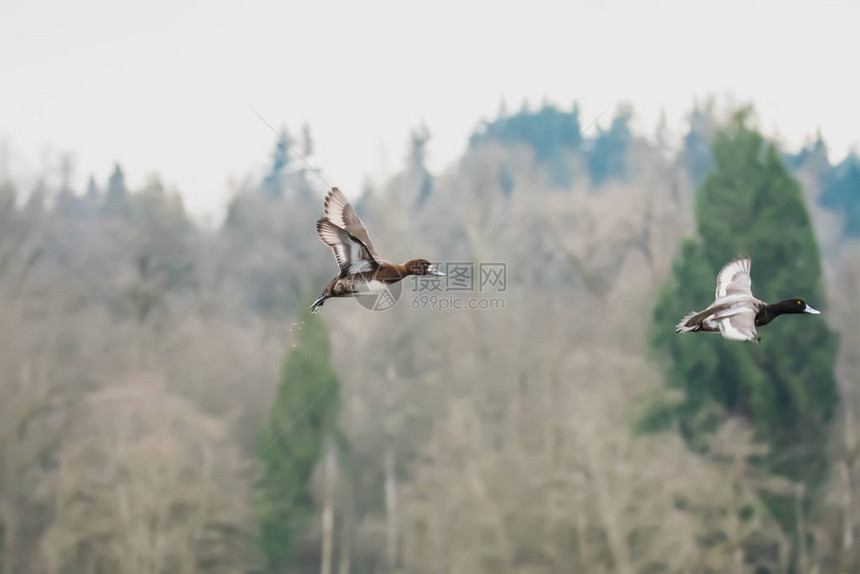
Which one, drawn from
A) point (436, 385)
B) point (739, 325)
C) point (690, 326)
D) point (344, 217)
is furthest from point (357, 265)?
point (436, 385)

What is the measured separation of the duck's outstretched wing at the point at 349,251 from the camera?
3.77 m

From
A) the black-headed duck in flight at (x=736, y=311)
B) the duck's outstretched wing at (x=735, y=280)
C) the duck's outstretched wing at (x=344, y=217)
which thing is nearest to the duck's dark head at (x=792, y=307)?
the black-headed duck in flight at (x=736, y=311)

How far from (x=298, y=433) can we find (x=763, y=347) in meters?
9.28

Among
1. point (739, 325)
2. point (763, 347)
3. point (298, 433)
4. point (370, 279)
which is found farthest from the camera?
point (298, 433)

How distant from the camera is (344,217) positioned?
3967 millimetres

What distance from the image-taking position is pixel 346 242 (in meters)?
3.82

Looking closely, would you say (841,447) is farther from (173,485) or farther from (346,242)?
(346,242)

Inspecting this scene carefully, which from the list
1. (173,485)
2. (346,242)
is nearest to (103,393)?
(173,485)

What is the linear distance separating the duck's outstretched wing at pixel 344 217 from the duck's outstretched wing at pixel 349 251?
2 cm

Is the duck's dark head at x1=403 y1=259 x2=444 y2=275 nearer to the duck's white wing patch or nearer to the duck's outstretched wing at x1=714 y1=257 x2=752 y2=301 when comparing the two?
the duck's white wing patch

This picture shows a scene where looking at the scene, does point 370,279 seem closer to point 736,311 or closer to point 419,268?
point 419,268

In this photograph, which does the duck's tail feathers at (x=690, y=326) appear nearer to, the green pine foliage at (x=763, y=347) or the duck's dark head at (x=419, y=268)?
the duck's dark head at (x=419, y=268)

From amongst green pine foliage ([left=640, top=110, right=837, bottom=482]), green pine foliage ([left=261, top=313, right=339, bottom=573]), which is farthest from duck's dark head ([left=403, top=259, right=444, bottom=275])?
green pine foliage ([left=261, top=313, right=339, bottom=573])

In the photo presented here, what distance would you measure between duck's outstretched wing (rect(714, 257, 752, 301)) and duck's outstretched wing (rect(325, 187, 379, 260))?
1.47 meters
